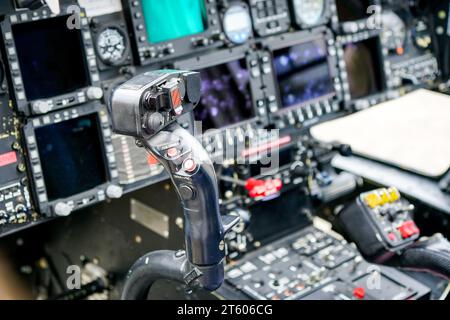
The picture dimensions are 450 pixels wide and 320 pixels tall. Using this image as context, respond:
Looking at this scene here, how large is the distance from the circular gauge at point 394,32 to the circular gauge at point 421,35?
0.30 ft

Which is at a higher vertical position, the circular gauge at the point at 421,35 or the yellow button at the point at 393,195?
the circular gauge at the point at 421,35

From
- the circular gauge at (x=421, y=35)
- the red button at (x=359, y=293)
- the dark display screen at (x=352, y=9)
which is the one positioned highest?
the dark display screen at (x=352, y=9)

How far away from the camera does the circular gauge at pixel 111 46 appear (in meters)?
3.33

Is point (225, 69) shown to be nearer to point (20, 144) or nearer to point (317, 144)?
point (317, 144)

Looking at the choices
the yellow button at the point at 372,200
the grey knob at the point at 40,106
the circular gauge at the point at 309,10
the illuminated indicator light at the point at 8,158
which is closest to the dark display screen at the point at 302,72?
the circular gauge at the point at 309,10

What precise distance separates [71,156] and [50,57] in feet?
1.52

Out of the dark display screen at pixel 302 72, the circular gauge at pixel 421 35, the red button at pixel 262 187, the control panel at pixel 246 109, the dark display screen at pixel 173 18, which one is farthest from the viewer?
the circular gauge at pixel 421 35

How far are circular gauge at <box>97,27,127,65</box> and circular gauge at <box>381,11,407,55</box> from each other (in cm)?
176

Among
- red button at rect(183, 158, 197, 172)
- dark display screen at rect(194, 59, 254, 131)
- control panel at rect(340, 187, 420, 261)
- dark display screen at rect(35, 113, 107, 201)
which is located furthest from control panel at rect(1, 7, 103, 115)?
control panel at rect(340, 187, 420, 261)

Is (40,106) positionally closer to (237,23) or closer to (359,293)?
(237,23)

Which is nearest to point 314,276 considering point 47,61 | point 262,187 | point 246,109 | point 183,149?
point 262,187

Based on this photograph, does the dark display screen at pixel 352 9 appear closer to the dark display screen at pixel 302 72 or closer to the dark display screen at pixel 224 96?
the dark display screen at pixel 302 72

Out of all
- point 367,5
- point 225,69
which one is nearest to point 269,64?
point 225,69

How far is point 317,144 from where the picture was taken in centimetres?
404
